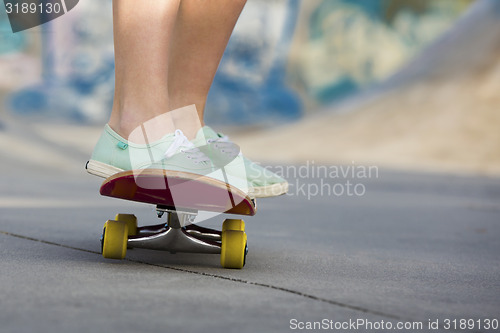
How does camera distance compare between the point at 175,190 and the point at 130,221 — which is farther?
the point at 130,221

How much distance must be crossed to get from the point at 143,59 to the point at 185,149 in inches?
8.7

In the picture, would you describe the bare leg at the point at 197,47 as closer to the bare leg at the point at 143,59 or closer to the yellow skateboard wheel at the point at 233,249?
the bare leg at the point at 143,59

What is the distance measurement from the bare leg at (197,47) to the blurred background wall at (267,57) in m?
24.9

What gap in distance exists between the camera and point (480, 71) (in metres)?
12.4

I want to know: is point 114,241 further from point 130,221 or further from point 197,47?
point 197,47

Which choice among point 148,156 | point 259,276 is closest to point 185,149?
point 148,156

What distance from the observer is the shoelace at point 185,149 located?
143 centimetres

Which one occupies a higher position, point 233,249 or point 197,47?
point 197,47

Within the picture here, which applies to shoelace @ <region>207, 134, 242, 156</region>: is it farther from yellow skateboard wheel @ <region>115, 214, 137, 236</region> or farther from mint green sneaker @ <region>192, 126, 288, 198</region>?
yellow skateboard wheel @ <region>115, 214, 137, 236</region>

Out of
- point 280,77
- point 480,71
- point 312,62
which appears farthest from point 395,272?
point 280,77

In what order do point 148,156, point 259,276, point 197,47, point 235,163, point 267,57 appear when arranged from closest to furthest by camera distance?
point 259,276 < point 148,156 < point 235,163 < point 197,47 < point 267,57

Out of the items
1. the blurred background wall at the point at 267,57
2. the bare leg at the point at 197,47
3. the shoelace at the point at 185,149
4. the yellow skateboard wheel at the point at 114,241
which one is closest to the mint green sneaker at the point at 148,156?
the shoelace at the point at 185,149

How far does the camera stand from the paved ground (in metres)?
0.96

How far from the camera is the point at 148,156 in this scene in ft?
4.70
